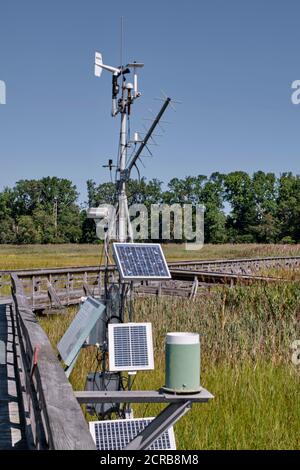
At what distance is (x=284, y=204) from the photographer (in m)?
94.1

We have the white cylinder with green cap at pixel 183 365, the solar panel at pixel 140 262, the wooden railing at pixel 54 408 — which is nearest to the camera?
the wooden railing at pixel 54 408

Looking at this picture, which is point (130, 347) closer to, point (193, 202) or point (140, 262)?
point (140, 262)

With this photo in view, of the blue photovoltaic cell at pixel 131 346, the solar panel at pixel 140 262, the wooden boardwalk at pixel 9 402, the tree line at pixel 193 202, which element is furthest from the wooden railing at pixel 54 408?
the tree line at pixel 193 202

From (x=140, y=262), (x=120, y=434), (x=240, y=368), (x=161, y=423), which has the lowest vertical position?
(x=240, y=368)

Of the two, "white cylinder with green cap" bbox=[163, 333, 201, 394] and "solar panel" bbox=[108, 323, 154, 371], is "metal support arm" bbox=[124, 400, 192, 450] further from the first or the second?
"solar panel" bbox=[108, 323, 154, 371]

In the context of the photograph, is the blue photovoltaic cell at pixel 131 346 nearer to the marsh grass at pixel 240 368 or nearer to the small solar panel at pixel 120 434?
the small solar panel at pixel 120 434

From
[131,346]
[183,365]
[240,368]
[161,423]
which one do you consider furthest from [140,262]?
[240,368]

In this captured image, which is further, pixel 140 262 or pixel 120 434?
pixel 140 262

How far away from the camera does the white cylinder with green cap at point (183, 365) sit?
3.83m

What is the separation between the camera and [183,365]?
3855 millimetres

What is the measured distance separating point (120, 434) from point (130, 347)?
0.65 metres

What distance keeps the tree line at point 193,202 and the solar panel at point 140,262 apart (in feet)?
244

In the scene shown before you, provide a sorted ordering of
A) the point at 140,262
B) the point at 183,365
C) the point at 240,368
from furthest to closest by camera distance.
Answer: the point at 240,368 → the point at 140,262 → the point at 183,365
